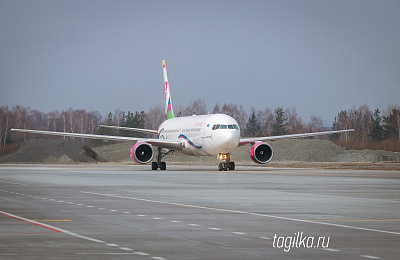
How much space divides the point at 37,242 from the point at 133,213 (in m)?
5.72

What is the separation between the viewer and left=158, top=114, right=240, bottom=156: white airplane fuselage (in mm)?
53406

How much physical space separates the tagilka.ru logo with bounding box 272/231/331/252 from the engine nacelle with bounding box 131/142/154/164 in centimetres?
4323

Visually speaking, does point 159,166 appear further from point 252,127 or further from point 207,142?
point 252,127

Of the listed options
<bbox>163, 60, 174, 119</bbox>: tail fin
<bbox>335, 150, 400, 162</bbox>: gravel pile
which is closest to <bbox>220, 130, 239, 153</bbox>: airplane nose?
<bbox>163, 60, 174, 119</bbox>: tail fin

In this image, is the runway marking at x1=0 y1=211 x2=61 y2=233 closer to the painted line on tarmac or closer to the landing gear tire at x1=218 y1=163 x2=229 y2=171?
the painted line on tarmac

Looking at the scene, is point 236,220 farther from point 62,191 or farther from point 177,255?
point 62,191

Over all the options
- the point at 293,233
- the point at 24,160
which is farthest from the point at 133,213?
the point at 24,160

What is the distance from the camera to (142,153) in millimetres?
56656

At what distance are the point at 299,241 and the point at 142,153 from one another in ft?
146

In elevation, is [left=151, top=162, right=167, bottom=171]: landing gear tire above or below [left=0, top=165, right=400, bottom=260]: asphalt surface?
above


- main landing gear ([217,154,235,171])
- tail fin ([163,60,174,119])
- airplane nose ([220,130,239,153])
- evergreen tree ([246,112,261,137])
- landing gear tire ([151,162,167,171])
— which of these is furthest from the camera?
evergreen tree ([246,112,261,137])

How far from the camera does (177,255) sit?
1095 cm

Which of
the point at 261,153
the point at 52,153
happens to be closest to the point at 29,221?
the point at 261,153

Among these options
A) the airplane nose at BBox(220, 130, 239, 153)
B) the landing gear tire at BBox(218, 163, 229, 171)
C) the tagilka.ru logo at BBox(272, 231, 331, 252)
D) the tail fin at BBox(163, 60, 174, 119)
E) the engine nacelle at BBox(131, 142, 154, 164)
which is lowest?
the tagilka.ru logo at BBox(272, 231, 331, 252)
